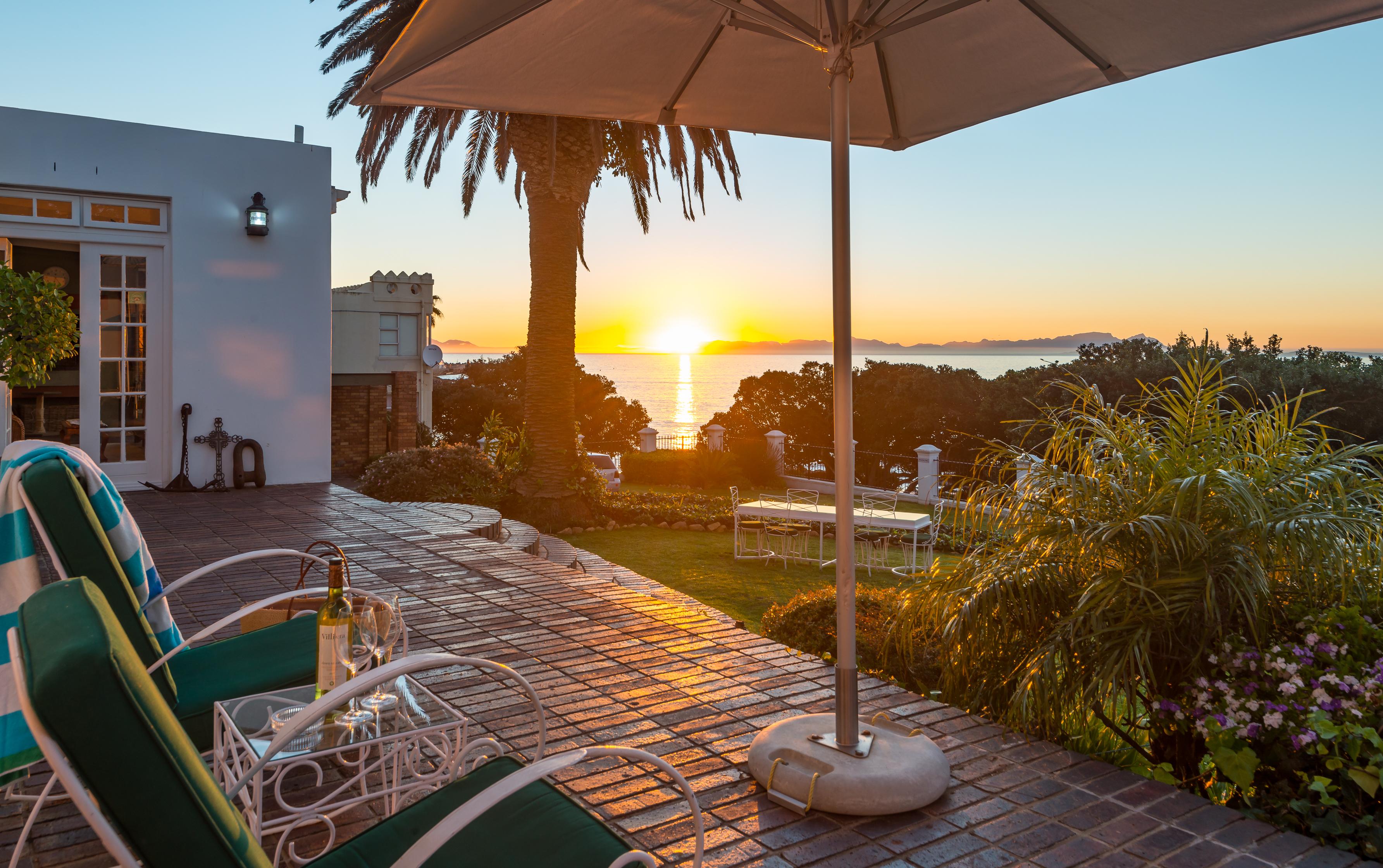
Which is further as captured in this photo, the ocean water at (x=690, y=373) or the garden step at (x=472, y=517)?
the ocean water at (x=690, y=373)

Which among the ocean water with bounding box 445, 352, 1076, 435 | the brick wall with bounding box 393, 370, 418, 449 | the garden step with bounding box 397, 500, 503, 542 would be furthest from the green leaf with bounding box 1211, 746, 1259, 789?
the ocean water with bounding box 445, 352, 1076, 435

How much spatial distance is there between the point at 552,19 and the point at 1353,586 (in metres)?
3.59

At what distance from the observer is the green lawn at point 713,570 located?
31.9 feet

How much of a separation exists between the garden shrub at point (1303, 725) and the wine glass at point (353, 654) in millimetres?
2617

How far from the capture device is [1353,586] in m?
3.27

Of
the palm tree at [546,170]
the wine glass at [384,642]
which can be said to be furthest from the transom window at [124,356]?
the wine glass at [384,642]

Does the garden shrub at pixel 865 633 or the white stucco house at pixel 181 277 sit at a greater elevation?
the white stucco house at pixel 181 277

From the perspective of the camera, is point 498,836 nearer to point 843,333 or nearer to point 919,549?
point 843,333

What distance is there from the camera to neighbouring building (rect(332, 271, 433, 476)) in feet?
54.7

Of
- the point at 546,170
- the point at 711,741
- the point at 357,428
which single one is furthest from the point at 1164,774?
the point at 357,428

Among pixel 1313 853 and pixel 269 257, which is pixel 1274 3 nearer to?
pixel 1313 853

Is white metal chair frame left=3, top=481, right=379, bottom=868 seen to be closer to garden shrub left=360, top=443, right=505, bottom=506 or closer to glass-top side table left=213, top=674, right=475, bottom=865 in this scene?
glass-top side table left=213, top=674, right=475, bottom=865

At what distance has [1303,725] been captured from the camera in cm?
279

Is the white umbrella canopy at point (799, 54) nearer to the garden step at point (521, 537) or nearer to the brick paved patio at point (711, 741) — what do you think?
the brick paved patio at point (711, 741)
